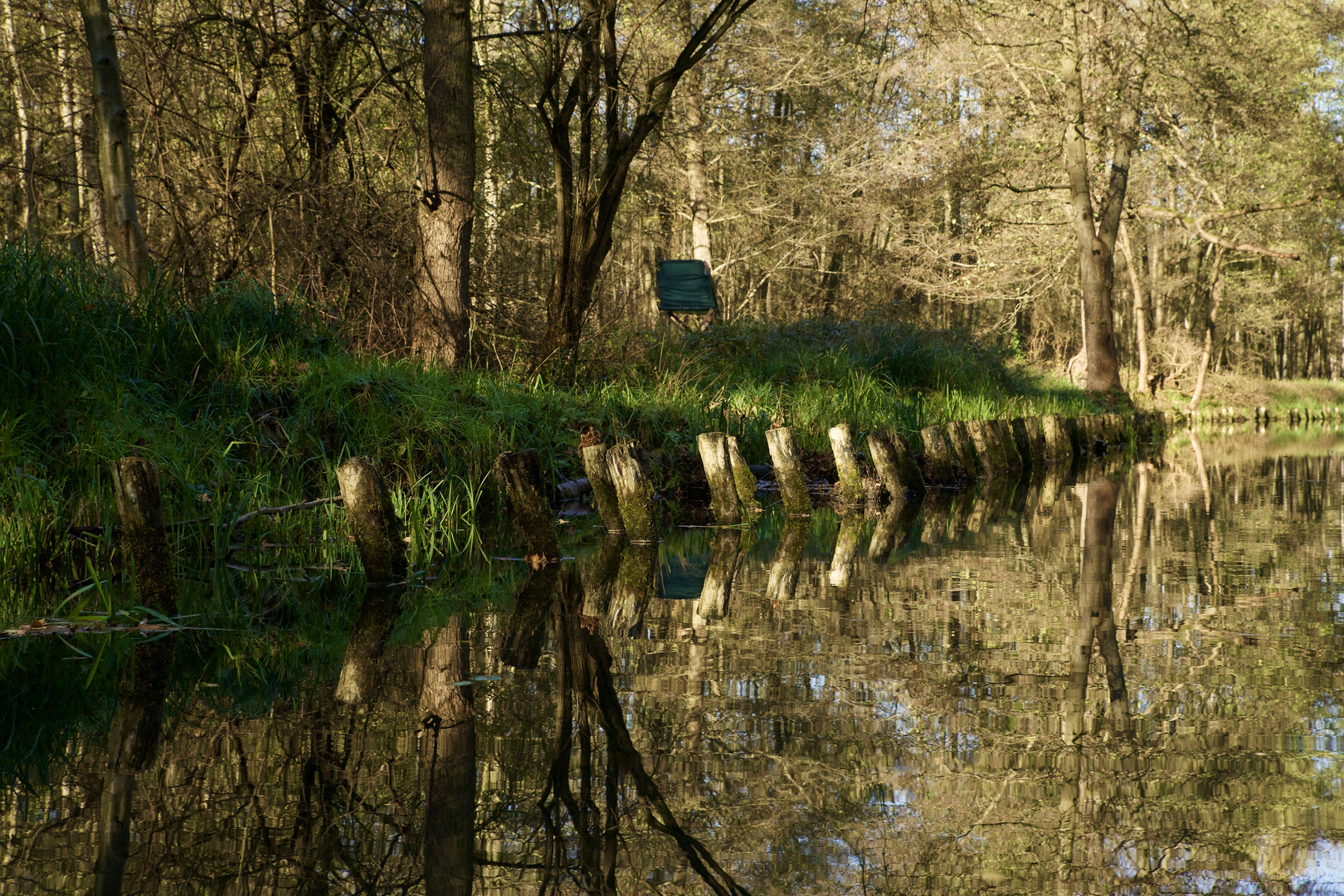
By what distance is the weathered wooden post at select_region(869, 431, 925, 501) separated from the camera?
27.2ft

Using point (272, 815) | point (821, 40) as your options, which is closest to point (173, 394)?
point (272, 815)

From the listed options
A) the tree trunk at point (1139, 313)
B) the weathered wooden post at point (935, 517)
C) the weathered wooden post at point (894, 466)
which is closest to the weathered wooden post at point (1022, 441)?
the weathered wooden post at point (935, 517)

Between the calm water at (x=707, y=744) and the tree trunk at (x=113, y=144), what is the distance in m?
2.97

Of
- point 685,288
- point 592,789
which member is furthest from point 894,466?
→ point 685,288

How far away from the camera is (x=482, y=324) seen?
30.7ft

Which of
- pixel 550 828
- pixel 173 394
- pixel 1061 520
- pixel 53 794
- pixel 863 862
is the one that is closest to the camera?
pixel 863 862

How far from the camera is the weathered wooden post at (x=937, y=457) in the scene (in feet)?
30.6

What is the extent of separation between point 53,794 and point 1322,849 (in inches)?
91.2

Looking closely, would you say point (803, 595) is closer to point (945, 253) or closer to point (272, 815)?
point (272, 815)

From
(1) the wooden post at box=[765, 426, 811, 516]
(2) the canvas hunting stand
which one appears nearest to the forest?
(2) the canvas hunting stand

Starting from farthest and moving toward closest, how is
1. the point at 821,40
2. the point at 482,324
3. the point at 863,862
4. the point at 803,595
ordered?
the point at 821,40
the point at 482,324
the point at 803,595
the point at 863,862

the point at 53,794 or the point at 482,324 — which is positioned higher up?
the point at 482,324

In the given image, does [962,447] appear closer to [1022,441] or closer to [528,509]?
[1022,441]

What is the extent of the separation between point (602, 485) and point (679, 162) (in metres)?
12.2
